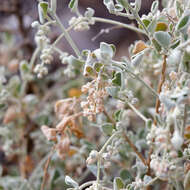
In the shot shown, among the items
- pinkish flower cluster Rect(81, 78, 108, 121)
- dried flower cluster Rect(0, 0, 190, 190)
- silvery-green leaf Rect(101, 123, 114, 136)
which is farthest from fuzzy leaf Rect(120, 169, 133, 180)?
pinkish flower cluster Rect(81, 78, 108, 121)

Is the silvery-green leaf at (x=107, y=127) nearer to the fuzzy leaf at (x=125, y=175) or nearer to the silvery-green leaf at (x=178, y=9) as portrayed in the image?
the fuzzy leaf at (x=125, y=175)

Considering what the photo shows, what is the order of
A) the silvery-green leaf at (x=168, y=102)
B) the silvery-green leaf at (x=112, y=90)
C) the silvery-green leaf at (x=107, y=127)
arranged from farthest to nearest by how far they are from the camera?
the silvery-green leaf at (x=107, y=127), the silvery-green leaf at (x=112, y=90), the silvery-green leaf at (x=168, y=102)

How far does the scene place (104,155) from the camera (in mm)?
557

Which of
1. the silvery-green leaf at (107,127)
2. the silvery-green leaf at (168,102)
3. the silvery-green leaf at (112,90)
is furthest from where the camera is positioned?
the silvery-green leaf at (107,127)

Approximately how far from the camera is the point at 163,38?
1.65ft

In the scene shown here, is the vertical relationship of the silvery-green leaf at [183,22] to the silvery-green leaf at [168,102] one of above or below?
above

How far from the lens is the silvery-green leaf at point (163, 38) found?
50 cm

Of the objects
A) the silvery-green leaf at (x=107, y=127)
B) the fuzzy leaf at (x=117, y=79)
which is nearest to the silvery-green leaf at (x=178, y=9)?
the fuzzy leaf at (x=117, y=79)

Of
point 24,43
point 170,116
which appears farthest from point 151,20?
point 24,43

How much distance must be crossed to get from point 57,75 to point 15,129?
1.05 ft

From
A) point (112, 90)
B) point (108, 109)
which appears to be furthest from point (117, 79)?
point (108, 109)

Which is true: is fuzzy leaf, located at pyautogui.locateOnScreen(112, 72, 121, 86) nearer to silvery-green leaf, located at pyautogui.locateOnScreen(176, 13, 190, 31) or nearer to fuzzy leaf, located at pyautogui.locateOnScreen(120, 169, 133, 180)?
silvery-green leaf, located at pyautogui.locateOnScreen(176, 13, 190, 31)

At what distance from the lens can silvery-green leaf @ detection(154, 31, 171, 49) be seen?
1.63ft

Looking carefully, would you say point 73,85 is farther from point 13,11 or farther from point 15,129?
point 13,11
